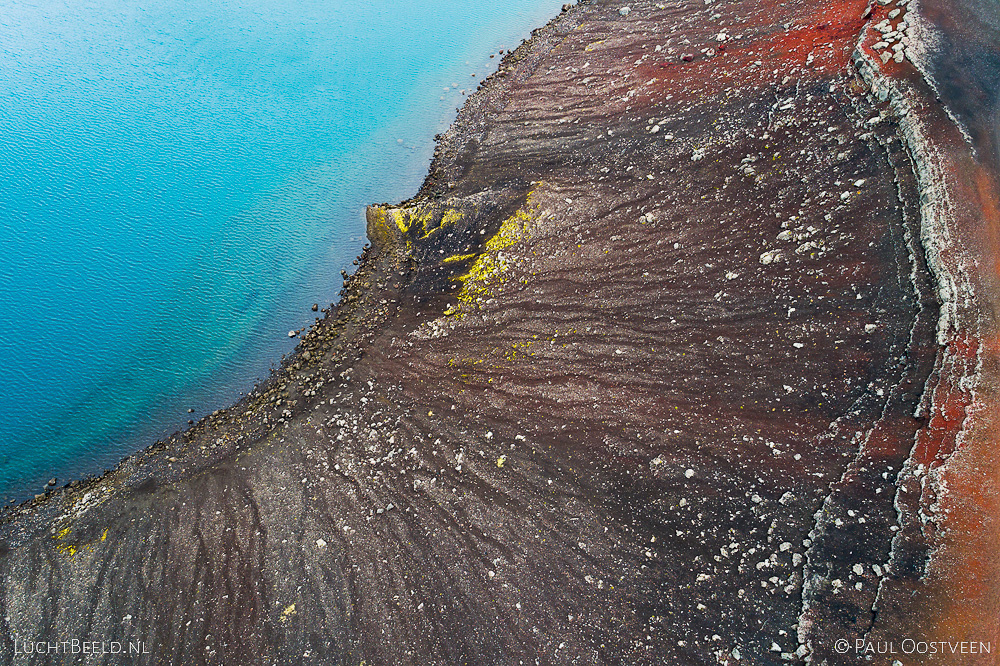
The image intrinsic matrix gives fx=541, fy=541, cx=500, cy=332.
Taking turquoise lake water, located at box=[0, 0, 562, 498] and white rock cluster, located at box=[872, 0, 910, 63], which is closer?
white rock cluster, located at box=[872, 0, 910, 63]

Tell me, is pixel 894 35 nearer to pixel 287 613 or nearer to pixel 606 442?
pixel 606 442

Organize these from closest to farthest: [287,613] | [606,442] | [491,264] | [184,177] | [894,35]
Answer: [287,613] < [606,442] < [894,35] < [491,264] < [184,177]

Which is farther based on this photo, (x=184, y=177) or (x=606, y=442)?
(x=184, y=177)

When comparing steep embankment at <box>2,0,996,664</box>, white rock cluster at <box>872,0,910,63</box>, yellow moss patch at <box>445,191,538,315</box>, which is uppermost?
white rock cluster at <box>872,0,910,63</box>

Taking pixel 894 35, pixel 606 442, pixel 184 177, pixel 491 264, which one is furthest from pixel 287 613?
pixel 894 35

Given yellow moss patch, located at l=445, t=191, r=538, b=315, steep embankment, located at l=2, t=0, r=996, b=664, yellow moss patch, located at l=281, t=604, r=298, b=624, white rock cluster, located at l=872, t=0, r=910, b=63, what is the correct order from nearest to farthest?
steep embankment, located at l=2, t=0, r=996, b=664
yellow moss patch, located at l=281, t=604, r=298, b=624
white rock cluster, located at l=872, t=0, r=910, b=63
yellow moss patch, located at l=445, t=191, r=538, b=315

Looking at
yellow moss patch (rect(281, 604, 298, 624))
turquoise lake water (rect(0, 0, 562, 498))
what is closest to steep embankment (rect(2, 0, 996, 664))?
yellow moss patch (rect(281, 604, 298, 624))

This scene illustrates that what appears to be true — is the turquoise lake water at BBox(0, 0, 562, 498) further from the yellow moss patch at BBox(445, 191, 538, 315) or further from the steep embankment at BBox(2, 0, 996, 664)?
the yellow moss patch at BBox(445, 191, 538, 315)
